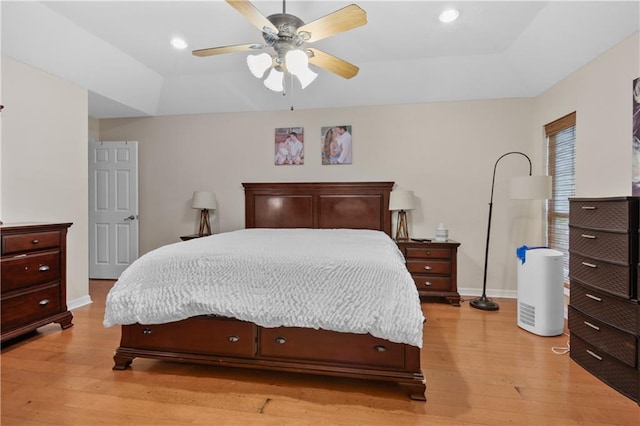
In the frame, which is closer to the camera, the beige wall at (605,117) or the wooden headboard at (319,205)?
the beige wall at (605,117)

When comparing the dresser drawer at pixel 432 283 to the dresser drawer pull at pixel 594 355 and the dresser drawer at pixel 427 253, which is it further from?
the dresser drawer pull at pixel 594 355

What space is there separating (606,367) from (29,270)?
422cm

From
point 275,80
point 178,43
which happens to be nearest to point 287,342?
point 275,80

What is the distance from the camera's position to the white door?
14.9ft

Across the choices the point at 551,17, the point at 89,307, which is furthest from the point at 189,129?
the point at 551,17

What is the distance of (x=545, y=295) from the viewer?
108 inches

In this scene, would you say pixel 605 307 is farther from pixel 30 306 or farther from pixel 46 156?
pixel 46 156

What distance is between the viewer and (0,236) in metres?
2.36

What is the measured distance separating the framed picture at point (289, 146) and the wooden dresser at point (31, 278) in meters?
2.52

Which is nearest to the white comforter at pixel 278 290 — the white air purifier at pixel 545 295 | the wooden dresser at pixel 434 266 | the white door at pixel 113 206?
the white air purifier at pixel 545 295

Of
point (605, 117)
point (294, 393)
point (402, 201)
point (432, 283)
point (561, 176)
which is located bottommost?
point (294, 393)

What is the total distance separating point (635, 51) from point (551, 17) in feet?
2.23

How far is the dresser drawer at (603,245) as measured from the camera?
1.87m

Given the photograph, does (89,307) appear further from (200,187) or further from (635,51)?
(635,51)
